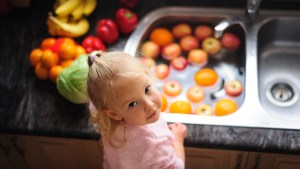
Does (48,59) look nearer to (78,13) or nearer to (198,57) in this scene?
(78,13)

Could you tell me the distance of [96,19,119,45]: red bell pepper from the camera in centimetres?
121

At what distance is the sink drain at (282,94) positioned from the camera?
1.25m

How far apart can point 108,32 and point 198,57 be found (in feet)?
1.08

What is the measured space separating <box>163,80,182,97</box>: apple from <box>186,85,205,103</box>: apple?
4 cm

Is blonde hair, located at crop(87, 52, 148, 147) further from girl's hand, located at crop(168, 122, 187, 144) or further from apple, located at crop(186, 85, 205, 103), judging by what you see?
apple, located at crop(186, 85, 205, 103)

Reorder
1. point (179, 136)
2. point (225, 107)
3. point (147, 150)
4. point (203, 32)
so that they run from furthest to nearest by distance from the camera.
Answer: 1. point (203, 32)
2. point (225, 107)
3. point (179, 136)
4. point (147, 150)

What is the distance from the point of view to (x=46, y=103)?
112 cm

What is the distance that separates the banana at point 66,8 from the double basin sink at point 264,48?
224mm

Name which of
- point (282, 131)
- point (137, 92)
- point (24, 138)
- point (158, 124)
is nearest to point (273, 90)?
point (282, 131)

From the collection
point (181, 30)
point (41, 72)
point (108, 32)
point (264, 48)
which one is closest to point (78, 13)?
point (108, 32)

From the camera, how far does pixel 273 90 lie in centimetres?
129

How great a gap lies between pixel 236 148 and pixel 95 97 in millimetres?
434

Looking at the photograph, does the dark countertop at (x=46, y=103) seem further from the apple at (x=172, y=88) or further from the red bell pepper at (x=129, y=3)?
the apple at (x=172, y=88)

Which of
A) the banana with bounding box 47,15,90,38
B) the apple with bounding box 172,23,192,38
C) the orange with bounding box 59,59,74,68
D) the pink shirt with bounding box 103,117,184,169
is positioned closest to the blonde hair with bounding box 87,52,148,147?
the pink shirt with bounding box 103,117,184,169
